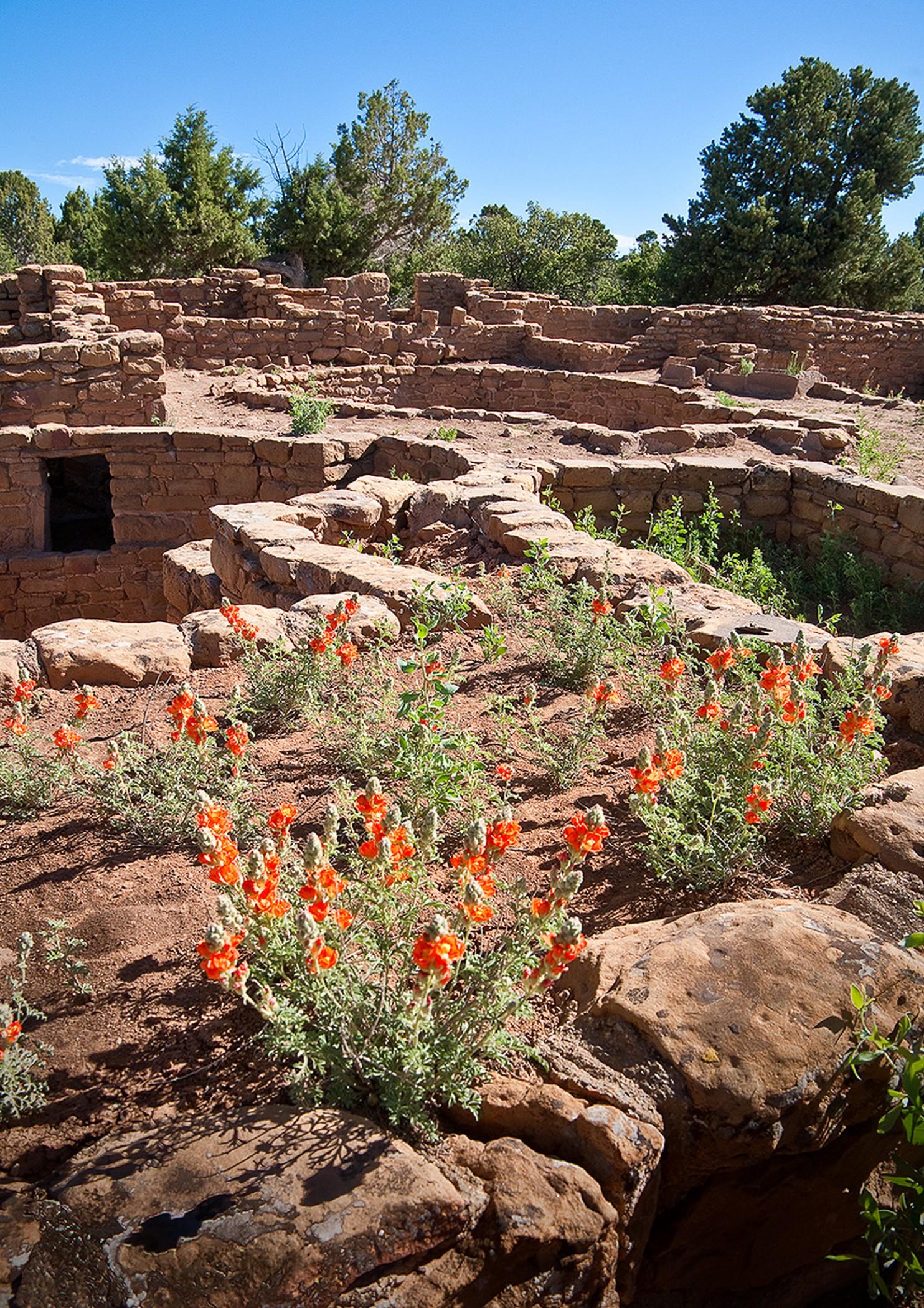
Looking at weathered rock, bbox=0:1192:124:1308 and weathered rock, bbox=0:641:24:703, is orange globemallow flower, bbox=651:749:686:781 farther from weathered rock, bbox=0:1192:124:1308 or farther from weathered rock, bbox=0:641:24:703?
weathered rock, bbox=0:641:24:703

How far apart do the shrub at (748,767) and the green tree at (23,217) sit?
31770 millimetres

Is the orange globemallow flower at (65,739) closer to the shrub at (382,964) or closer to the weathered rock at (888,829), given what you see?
the shrub at (382,964)

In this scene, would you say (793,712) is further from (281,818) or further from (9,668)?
(9,668)

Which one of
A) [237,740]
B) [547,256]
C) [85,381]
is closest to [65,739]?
[237,740]

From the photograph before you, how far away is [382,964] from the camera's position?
2137 millimetres

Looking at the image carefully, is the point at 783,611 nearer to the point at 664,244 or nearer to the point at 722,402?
the point at 722,402

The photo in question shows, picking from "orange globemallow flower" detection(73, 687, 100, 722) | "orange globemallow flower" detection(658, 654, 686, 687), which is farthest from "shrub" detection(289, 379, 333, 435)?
"orange globemallow flower" detection(658, 654, 686, 687)

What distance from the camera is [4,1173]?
1.86 metres

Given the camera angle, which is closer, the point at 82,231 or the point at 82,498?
the point at 82,498

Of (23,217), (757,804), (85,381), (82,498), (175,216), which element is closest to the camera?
(757,804)

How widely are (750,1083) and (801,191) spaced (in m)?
26.4

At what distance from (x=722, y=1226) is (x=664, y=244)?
85.2 feet

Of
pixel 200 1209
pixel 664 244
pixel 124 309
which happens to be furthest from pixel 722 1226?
pixel 664 244

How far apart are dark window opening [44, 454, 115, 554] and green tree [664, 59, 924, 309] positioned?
58.2 feet
